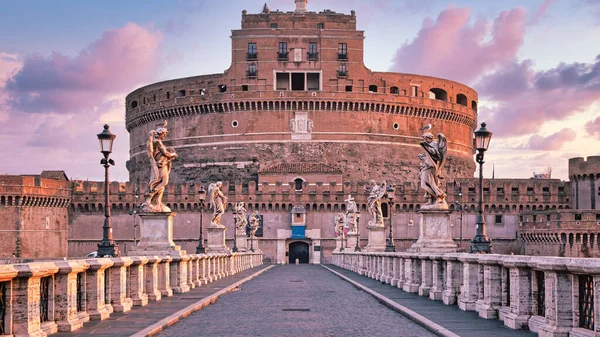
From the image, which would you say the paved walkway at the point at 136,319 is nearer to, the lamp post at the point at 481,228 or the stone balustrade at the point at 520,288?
the stone balustrade at the point at 520,288

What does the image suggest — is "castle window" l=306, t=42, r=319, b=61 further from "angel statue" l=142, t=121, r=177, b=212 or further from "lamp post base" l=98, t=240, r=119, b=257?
"lamp post base" l=98, t=240, r=119, b=257

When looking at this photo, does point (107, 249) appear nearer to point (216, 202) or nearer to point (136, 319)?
point (136, 319)

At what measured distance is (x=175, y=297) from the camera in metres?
17.2

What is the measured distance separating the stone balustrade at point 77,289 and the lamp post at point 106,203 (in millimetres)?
1249

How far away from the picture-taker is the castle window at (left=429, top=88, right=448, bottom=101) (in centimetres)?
9438

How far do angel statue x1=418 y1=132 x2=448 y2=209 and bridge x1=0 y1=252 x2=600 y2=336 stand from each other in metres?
1.65

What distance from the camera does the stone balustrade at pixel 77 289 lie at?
8664 mm

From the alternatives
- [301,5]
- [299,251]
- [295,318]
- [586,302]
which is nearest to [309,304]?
[295,318]

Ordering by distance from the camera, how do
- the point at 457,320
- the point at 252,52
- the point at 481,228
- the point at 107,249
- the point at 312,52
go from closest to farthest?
1. the point at 457,320
2. the point at 107,249
3. the point at 481,228
4. the point at 252,52
5. the point at 312,52

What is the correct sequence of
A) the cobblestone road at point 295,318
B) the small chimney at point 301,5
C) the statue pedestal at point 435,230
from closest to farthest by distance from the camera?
1. the cobblestone road at point 295,318
2. the statue pedestal at point 435,230
3. the small chimney at point 301,5

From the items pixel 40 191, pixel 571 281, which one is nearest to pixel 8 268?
pixel 571 281

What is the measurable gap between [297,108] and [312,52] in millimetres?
6177

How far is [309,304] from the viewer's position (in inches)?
645

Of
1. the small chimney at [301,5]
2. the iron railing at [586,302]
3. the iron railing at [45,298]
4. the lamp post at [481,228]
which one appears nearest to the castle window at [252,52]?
the small chimney at [301,5]
